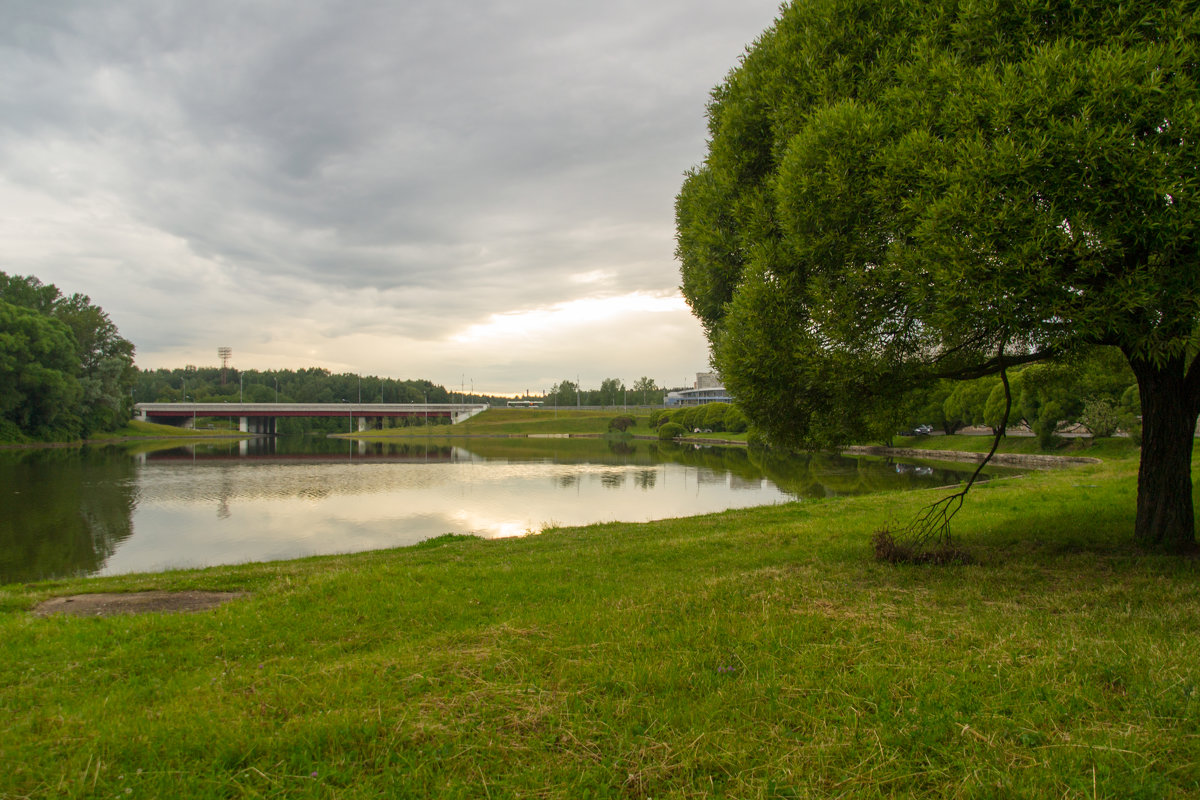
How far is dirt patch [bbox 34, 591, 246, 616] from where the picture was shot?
8508mm

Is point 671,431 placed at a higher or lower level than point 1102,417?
lower

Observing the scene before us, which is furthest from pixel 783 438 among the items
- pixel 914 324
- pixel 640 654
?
pixel 640 654

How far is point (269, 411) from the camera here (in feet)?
417

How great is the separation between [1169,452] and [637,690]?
996cm

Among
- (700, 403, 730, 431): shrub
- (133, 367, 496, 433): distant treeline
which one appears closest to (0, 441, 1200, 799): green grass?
(700, 403, 730, 431): shrub

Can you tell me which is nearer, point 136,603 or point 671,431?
point 136,603

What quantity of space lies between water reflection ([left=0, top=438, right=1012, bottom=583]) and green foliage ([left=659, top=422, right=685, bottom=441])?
46.8 m

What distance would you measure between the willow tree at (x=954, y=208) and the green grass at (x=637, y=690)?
9.93 ft

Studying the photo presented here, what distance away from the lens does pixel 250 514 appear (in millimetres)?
27141

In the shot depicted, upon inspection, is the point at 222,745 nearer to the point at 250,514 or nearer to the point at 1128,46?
the point at 1128,46

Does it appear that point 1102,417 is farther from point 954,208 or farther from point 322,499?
point 322,499

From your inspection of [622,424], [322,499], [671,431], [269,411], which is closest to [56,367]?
[269,411]

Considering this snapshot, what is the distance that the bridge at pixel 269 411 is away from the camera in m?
123

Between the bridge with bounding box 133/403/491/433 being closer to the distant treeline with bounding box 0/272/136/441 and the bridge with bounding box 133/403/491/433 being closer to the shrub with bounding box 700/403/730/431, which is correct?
the distant treeline with bounding box 0/272/136/441
